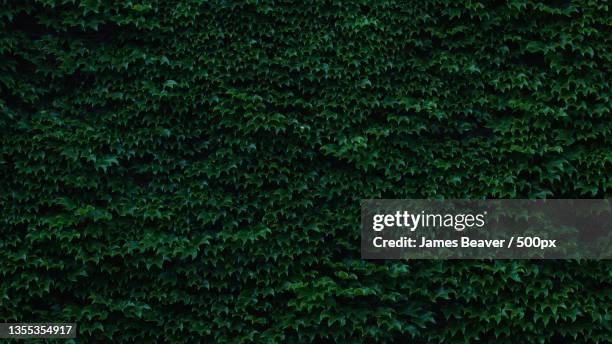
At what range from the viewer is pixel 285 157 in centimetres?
504

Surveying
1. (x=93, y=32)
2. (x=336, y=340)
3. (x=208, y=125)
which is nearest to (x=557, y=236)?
(x=336, y=340)

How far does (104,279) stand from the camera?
16.4ft

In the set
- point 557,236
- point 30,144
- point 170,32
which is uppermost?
point 170,32

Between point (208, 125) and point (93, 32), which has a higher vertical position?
point (93, 32)

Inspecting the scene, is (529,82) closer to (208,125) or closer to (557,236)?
(557,236)

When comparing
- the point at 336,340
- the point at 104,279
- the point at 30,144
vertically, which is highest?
the point at 30,144

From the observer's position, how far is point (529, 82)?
16.4ft

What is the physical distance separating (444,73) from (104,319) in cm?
338

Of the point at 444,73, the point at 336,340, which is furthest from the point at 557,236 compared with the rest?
the point at 336,340

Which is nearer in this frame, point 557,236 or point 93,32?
point 557,236

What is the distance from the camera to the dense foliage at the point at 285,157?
4879 mm

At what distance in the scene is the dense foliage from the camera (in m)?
4.88

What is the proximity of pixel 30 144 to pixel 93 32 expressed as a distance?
1078mm

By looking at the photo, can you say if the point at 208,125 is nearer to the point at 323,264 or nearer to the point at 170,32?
the point at 170,32
